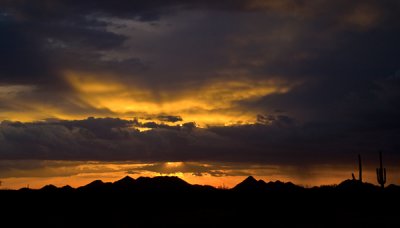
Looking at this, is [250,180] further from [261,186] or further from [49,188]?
[49,188]

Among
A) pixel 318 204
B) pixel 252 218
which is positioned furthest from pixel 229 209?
pixel 318 204

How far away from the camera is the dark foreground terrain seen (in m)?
46.8

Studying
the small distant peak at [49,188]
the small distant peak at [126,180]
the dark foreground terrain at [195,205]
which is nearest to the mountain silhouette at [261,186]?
the dark foreground terrain at [195,205]

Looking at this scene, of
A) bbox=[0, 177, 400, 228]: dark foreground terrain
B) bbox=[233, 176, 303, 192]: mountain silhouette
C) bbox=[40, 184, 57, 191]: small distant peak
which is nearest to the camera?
bbox=[0, 177, 400, 228]: dark foreground terrain

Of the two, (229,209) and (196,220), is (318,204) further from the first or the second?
(196,220)

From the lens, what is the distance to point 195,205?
53312 mm

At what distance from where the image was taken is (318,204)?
175 feet

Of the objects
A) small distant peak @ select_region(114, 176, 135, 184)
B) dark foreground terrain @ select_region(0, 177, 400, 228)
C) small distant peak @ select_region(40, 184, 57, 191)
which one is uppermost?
→ small distant peak @ select_region(114, 176, 135, 184)

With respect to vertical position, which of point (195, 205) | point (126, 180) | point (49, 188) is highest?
point (126, 180)

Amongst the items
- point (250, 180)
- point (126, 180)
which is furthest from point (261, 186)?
point (126, 180)

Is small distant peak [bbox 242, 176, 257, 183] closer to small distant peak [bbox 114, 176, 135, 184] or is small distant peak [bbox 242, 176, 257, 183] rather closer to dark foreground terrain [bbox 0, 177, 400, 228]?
dark foreground terrain [bbox 0, 177, 400, 228]

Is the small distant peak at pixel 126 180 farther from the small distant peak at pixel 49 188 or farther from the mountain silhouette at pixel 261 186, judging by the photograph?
the mountain silhouette at pixel 261 186

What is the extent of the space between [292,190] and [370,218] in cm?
1208

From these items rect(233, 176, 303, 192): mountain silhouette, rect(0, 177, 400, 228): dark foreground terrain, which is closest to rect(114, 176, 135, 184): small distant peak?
rect(0, 177, 400, 228): dark foreground terrain
